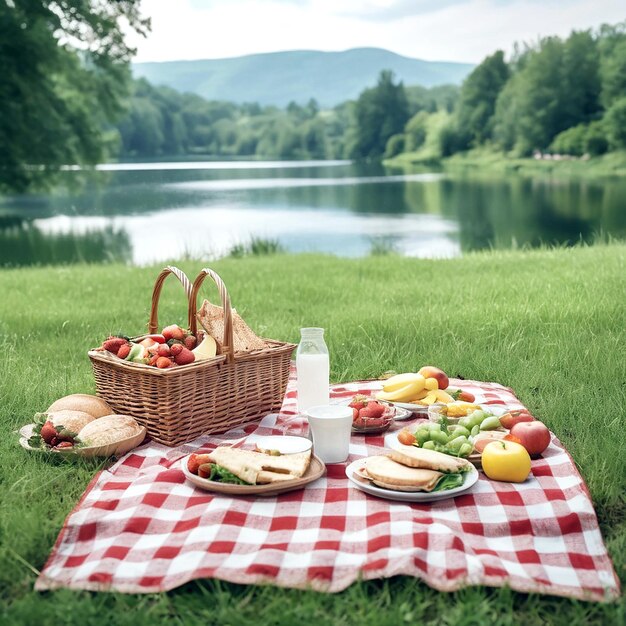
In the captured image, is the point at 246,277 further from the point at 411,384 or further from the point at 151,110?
the point at 151,110

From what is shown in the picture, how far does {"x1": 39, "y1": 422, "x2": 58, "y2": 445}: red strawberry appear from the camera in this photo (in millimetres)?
3546

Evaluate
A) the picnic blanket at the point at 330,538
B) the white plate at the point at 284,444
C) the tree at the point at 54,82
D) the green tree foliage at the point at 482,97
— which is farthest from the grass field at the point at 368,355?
the green tree foliage at the point at 482,97

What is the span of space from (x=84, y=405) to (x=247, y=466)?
3.73ft

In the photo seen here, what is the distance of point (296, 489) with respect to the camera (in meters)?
3.07

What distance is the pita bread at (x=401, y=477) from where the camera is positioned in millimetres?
2943

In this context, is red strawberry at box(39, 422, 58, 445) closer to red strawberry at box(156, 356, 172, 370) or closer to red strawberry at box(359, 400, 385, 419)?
red strawberry at box(156, 356, 172, 370)

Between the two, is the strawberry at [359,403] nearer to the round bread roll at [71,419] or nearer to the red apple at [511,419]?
the red apple at [511,419]

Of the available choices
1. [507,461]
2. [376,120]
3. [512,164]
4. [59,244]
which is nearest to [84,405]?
[507,461]

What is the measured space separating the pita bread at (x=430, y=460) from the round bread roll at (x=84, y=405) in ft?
4.86

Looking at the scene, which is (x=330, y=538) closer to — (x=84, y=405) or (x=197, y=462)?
(x=197, y=462)

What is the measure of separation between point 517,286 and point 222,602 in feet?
19.0

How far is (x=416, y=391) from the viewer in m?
3.98

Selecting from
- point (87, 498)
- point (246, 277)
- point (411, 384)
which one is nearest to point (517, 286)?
point (246, 277)

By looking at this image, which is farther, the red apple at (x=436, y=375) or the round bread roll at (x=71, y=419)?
the red apple at (x=436, y=375)
